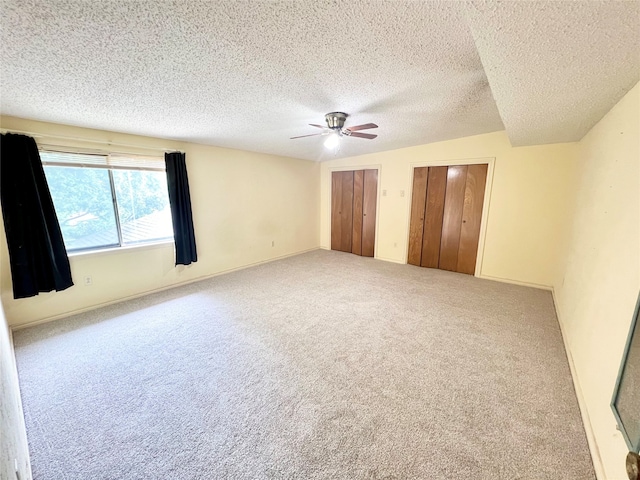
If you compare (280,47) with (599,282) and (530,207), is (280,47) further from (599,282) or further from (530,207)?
(530,207)

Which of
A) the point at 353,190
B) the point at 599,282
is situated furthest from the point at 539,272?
the point at 353,190

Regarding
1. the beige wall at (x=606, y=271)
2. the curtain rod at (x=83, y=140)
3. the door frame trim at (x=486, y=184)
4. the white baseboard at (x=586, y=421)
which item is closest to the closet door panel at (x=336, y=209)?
the door frame trim at (x=486, y=184)

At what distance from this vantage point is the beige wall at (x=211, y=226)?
2.76m

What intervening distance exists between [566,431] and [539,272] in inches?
116

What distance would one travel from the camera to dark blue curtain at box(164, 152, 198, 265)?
11.5ft

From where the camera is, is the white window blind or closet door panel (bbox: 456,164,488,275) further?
closet door panel (bbox: 456,164,488,275)

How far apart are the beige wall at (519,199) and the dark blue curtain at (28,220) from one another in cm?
406

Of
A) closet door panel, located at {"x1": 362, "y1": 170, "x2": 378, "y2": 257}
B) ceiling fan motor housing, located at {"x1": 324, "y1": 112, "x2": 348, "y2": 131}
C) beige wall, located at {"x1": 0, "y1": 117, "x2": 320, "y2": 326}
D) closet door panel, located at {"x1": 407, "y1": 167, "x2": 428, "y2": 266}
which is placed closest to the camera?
ceiling fan motor housing, located at {"x1": 324, "y1": 112, "x2": 348, "y2": 131}

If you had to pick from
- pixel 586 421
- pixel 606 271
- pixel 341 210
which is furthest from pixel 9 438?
pixel 341 210

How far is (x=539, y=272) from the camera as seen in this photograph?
12.2ft

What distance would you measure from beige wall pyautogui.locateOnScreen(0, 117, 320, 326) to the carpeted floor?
299 millimetres

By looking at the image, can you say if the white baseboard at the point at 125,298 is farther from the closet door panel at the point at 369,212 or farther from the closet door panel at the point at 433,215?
the closet door panel at the point at 433,215

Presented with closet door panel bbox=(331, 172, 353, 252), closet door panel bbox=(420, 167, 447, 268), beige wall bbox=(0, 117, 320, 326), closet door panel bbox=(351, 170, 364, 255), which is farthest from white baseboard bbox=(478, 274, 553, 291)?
beige wall bbox=(0, 117, 320, 326)

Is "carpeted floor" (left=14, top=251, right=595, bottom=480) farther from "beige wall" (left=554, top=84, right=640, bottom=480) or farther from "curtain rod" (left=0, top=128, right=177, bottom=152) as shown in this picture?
"curtain rod" (left=0, top=128, right=177, bottom=152)
